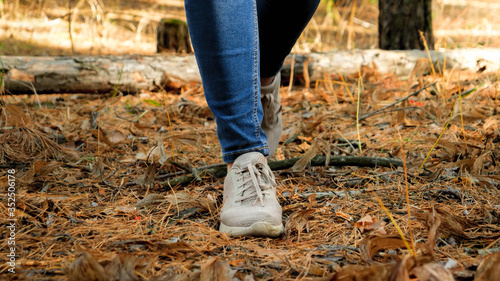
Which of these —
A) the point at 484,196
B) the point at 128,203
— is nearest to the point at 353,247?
the point at 484,196

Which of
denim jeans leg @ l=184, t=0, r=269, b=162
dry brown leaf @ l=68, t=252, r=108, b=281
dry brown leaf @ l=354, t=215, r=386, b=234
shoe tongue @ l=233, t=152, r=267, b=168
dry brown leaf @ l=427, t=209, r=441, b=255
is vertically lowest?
dry brown leaf @ l=354, t=215, r=386, b=234

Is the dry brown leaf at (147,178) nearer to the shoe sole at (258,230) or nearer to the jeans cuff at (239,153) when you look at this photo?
the jeans cuff at (239,153)

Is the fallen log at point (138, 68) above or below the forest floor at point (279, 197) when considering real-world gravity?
above

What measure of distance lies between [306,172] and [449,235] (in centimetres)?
60

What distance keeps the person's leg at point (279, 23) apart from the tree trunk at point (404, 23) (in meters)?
2.56

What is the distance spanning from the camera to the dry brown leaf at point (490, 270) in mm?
691

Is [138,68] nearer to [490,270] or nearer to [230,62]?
[230,62]

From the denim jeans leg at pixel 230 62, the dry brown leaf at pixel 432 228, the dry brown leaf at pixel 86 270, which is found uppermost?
the denim jeans leg at pixel 230 62

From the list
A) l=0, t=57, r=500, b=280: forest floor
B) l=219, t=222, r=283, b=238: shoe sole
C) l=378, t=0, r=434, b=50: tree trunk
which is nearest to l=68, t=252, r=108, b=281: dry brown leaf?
l=0, t=57, r=500, b=280: forest floor

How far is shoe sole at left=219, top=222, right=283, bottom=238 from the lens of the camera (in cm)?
101

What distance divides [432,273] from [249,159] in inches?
24.1

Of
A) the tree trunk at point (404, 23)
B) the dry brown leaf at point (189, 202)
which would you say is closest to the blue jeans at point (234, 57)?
the dry brown leaf at point (189, 202)

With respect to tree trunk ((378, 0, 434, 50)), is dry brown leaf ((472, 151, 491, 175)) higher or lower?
lower

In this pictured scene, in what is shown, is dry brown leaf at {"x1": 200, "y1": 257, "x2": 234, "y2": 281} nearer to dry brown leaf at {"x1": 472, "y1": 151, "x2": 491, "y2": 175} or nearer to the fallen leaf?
the fallen leaf
